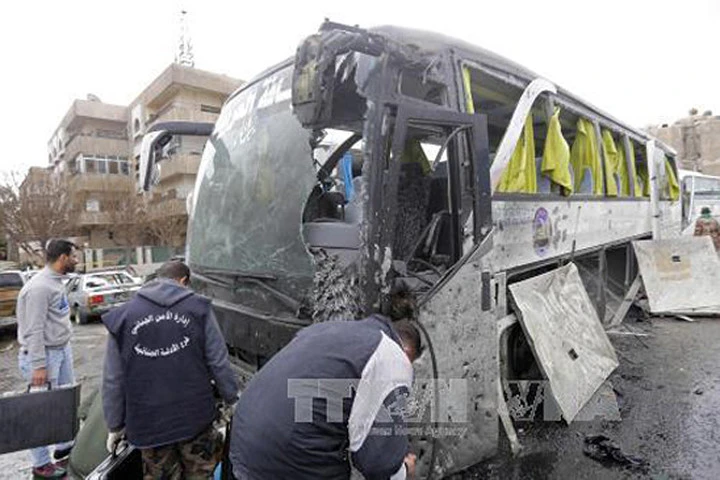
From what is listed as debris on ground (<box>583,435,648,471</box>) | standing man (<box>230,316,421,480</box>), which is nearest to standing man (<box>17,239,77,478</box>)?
standing man (<box>230,316,421,480</box>)

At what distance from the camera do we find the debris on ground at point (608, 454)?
336 cm

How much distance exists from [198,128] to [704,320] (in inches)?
321

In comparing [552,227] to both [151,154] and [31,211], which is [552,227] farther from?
Answer: [31,211]

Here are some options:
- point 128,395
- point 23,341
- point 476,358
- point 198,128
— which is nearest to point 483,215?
point 476,358

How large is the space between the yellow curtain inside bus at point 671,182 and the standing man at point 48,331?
1025cm

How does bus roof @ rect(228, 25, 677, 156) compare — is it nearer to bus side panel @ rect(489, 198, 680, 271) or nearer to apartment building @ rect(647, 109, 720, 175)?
bus side panel @ rect(489, 198, 680, 271)

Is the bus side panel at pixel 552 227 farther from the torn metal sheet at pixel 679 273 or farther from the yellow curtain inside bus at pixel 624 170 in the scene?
the torn metal sheet at pixel 679 273

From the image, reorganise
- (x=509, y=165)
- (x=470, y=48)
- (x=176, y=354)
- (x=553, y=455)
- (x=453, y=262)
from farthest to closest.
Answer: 1. (x=509, y=165)
2. (x=553, y=455)
3. (x=470, y=48)
4. (x=453, y=262)
5. (x=176, y=354)

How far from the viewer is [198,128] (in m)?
4.42

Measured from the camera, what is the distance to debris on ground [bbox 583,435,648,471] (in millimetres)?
3362

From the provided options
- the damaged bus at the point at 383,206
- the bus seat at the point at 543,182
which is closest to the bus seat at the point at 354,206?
the damaged bus at the point at 383,206

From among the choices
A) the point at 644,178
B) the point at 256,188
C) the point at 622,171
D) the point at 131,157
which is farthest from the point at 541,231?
the point at 131,157

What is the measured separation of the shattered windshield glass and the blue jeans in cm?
153

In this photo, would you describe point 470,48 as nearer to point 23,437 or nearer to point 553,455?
point 553,455
